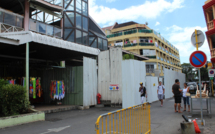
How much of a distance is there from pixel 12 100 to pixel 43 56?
7.27 m

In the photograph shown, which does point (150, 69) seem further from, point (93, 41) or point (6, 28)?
point (6, 28)

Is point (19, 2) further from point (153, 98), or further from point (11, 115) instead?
point (153, 98)

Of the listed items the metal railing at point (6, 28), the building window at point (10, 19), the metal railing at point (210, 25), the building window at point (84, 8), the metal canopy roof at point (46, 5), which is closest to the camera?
the metal railing at point (6, 28)

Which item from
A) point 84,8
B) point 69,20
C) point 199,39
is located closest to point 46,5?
point 69,20

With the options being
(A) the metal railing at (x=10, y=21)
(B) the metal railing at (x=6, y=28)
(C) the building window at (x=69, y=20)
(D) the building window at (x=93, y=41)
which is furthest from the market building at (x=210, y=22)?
(B) the metal railing at (x=6, y=28)

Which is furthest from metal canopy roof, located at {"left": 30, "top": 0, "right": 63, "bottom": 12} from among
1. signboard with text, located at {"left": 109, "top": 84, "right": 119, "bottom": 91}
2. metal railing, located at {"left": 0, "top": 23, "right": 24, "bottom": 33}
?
signboard with text, located at {"left": 109, "top": 84, "right": 119, "bottom": 91}

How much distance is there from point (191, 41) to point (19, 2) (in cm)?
1467

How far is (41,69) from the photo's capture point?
50.9ft

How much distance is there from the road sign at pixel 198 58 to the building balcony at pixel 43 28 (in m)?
13.5

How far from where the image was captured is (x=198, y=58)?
7.09m

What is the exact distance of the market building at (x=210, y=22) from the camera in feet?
68.2

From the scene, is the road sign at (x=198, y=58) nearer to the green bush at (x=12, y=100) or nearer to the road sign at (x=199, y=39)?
the road sign at (x=199, y=39)

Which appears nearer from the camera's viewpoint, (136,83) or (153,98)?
(136,83)

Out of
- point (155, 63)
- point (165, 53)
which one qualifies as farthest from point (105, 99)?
point (165, 53)
